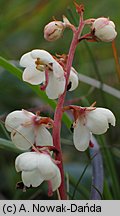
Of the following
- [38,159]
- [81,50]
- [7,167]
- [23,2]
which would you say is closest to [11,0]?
[23,2]

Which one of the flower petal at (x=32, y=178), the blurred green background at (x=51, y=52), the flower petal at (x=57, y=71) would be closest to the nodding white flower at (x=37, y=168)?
the flower petal at (x=32, y=178)

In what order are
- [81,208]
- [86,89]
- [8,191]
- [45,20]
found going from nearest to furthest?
[81,208] → [8,191] → [86,89] → [45,20]

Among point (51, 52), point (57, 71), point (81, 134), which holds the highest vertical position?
point (57, 71)

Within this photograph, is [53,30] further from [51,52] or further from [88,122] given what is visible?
[51,52]

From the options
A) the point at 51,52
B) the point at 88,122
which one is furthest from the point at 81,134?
the point at 51,52

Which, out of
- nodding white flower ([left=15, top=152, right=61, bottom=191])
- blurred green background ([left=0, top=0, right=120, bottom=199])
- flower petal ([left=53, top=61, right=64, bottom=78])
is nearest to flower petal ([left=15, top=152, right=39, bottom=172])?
nodding white flower ([left=15, top=152, right=61, bottom=191])

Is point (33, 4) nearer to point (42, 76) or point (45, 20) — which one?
point (45, 20)
